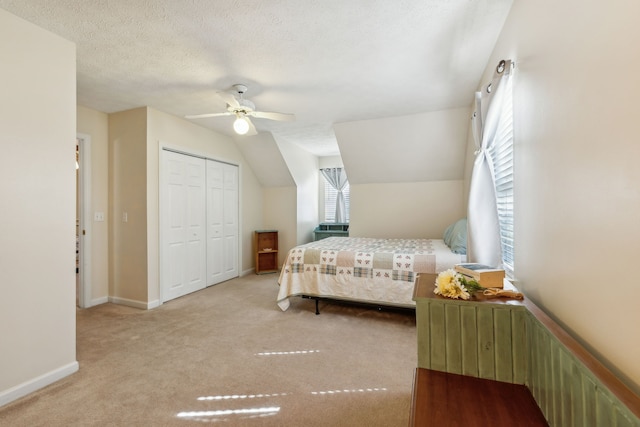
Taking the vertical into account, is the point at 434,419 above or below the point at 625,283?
below

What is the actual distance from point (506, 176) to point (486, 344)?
128 cm

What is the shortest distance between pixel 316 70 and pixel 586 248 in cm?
242

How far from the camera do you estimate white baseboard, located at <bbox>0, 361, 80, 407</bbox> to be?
1.80 meters

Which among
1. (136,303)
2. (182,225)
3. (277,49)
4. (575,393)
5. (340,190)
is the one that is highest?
(277,49)

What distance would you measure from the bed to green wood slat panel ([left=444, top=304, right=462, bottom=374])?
160cm

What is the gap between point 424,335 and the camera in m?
1.37

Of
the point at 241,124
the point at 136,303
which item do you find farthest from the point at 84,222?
the point at 241,124

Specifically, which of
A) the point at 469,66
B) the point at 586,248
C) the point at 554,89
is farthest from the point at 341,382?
the point at 469,66

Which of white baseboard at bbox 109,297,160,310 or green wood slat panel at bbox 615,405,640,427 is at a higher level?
green wood slat panel at bbox 615,405,640,427

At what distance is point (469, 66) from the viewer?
8.57 ft

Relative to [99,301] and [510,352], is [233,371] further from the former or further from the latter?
[99,301]

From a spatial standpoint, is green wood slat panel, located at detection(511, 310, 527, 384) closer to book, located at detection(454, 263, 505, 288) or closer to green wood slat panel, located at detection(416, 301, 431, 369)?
book, located at detection(454, 263, 505, 288)

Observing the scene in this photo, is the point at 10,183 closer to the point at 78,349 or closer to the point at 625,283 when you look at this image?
the point at 78,349

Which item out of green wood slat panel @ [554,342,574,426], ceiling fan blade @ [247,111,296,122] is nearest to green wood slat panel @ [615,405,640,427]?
green wood slat panel @ [554,342,574,426]
